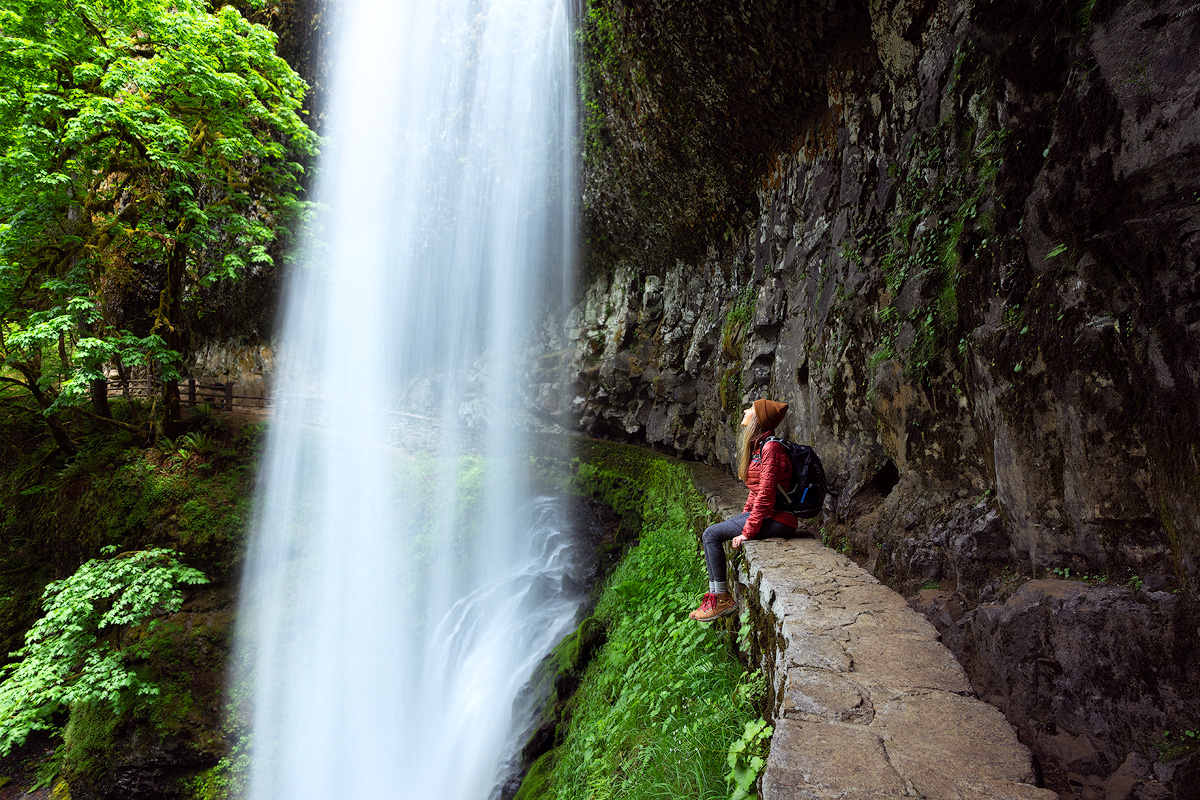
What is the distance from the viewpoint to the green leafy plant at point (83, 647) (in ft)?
21.8

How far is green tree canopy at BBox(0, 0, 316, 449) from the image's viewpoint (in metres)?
7.69

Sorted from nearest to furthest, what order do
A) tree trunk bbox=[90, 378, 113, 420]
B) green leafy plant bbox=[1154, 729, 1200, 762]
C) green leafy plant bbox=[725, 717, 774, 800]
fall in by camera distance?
green leafy plant bbox=[1154, 729, 1200, 762]
green leafy plant bbox=[725, 717, 774, 800]
tree trunk bbox=[90, 378, 113, 420]

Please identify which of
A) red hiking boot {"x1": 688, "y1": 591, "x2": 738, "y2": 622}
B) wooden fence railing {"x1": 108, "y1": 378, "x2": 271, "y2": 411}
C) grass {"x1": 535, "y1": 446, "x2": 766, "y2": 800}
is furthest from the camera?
wooden fence railing {"x1": 108, "y1": 378, "x2": 271, "y2": 411}

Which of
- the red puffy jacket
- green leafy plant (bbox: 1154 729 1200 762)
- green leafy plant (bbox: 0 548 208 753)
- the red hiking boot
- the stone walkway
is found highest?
the red puffy jacket

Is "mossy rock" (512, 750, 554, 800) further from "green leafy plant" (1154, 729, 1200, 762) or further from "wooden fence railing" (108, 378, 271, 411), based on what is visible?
"wooden fence railing" (108, 378, 271, 411)

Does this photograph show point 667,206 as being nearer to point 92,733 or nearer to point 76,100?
point 76,100

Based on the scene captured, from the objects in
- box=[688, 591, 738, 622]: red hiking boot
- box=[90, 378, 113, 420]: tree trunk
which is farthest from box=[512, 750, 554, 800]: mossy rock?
box=[90, 378, 113, 420]: tree trunk

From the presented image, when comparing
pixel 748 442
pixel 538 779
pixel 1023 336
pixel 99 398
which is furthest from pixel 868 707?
pixel 99 398

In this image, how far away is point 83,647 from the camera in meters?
7.36

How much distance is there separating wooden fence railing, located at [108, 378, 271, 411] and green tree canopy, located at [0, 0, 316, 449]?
237 centimetres

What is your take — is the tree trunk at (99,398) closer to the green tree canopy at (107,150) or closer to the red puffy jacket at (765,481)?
the green tree canopy at (107,150)

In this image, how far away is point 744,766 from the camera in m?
2.19

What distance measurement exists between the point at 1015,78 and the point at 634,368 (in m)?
9.29

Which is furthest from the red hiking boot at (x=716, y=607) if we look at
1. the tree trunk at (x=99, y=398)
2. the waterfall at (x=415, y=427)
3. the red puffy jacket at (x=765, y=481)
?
the tree trunk at (x=99, y=398)
